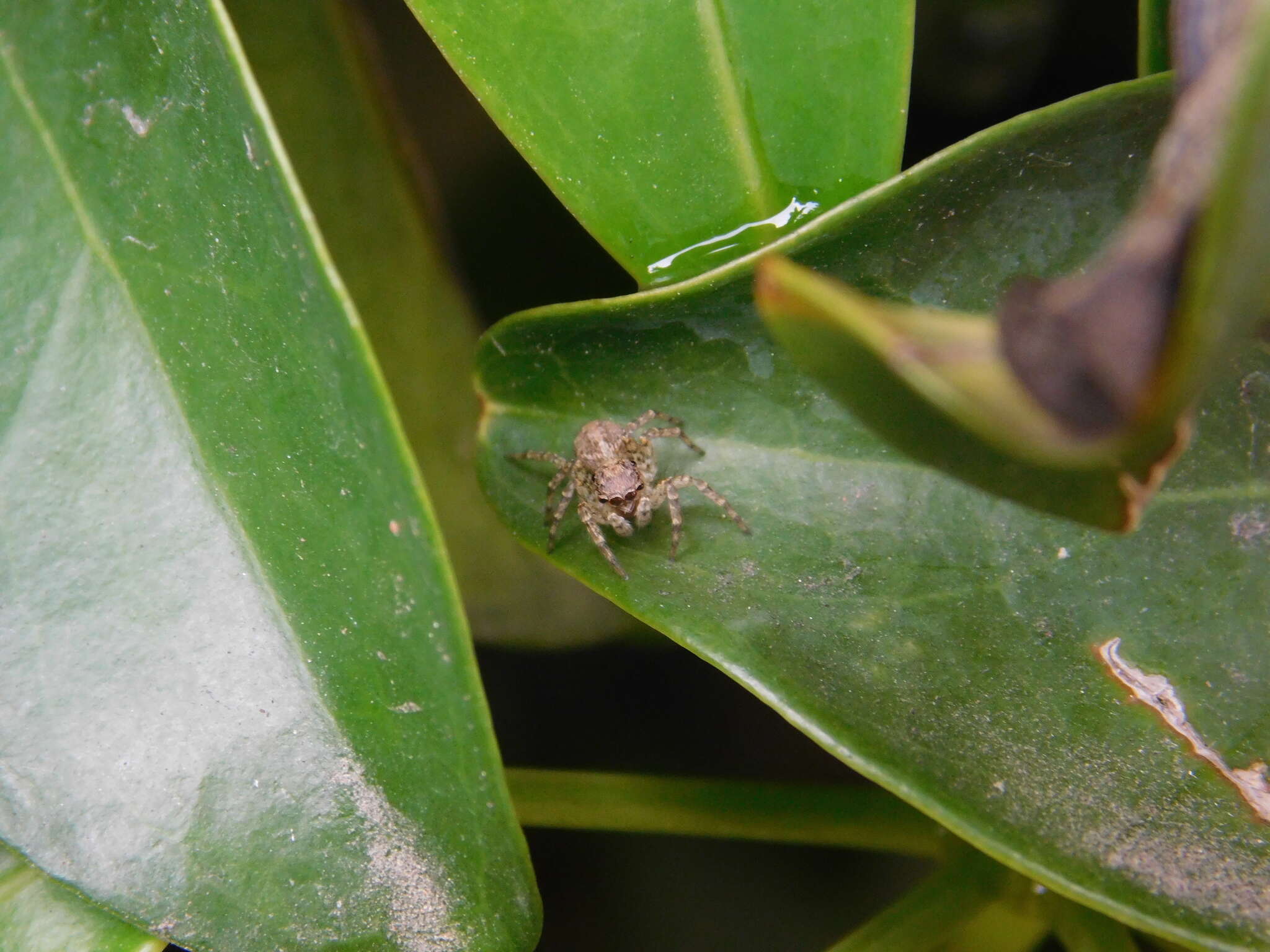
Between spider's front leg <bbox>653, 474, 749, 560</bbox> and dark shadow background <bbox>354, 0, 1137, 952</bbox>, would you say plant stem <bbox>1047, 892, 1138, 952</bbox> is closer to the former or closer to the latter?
dark shadow background <bbox>354, 0, 1137, 952</bbox>

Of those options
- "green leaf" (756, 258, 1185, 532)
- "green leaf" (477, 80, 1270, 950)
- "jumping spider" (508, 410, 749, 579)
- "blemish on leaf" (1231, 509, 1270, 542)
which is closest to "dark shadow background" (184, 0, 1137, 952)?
"jumping spider" (508, 410, 749, 579)

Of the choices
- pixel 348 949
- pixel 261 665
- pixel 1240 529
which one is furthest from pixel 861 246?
pixel 348 949

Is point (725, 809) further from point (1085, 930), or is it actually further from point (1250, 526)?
point (1250, 526)

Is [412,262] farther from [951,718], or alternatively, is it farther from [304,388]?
[951,718]

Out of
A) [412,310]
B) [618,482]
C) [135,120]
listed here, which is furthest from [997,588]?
[412,310]

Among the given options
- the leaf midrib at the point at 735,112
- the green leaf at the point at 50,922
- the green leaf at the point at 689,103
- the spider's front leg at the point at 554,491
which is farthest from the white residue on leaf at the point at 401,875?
the leaf midrib at the point at 735,112

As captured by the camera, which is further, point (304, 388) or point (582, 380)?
point (582, 380)
